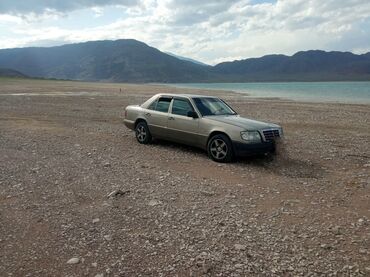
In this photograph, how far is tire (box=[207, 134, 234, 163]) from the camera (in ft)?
30.8

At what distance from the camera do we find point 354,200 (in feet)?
22.3

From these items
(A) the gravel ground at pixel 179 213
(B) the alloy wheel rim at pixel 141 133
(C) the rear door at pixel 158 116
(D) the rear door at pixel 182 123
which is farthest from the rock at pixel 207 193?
(B) the alloy wheel rim at pixel 141 133

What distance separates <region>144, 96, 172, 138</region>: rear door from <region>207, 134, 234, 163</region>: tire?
1792 mm

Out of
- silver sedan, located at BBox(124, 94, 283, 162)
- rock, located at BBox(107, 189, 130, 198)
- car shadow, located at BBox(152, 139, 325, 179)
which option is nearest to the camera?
rock, located at BBox(107, 189, 130, 198)

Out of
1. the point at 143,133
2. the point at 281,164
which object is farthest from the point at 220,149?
the point at 143,133

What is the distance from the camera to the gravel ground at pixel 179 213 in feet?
15.2

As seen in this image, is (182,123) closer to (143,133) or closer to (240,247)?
(143,133)

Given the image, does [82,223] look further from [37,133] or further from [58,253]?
[37,133]

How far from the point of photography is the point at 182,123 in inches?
416

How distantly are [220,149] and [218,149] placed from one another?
2.2 inches

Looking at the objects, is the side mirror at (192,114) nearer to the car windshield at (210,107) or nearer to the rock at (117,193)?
the car windshield at (210,107)

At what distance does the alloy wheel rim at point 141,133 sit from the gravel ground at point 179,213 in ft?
3.19

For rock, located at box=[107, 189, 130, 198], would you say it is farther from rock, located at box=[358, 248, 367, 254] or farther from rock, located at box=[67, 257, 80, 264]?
rock, located at box=[358, 248, 367, 254]

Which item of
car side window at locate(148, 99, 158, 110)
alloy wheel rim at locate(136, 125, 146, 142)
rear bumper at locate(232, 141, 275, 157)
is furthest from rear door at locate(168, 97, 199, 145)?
rear bumper at locate(232, 141, 275, 157)
